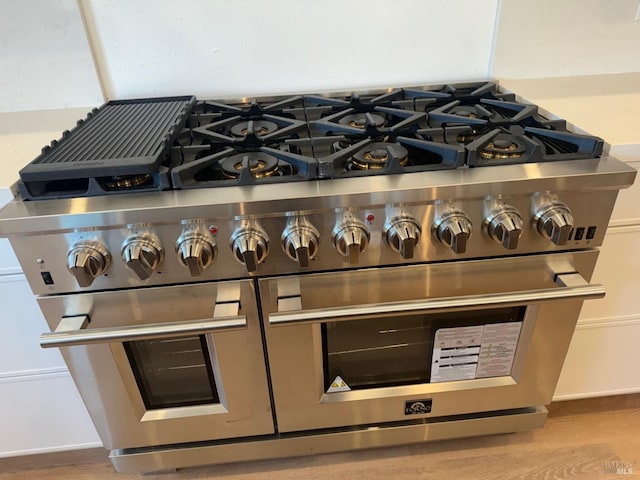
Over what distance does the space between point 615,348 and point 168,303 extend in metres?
1.09

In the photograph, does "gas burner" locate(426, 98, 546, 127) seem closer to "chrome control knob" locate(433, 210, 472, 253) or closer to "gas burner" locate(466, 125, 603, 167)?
"gas burner" locate(466, 125, 603, 167)

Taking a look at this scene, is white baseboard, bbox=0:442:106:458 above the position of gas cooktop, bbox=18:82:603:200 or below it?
below

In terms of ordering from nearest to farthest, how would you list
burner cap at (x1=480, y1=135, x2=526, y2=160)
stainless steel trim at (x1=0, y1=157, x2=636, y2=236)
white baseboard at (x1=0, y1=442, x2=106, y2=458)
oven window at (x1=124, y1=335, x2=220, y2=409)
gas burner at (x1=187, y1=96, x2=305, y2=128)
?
stainless steel trim at (x1=0, y1=157, x2=636, y2=236) → burner cap at (x1=480, y1=135, x2=526, y2=160) → oven window at (x1=124, y1=335, x2=220, y2=409) → gas burner at (x1=187, y1=96, x2=305, y2=128) → white baseboard at (x1=0, y1=442, x2=106, y2=458)

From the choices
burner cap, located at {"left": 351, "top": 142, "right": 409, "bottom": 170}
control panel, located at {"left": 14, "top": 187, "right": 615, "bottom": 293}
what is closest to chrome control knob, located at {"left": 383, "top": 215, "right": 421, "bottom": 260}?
control panel, located at {"left": 14, "top": 187, "right": 615, "bottom": 293}

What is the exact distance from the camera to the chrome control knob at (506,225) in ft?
2.61

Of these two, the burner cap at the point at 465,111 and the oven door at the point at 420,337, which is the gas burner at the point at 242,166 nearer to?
the oven door at the point at 420,337

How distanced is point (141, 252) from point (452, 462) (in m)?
1.01

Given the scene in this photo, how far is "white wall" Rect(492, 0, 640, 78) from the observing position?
122cm

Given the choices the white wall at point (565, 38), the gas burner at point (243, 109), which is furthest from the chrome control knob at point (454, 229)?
the white wall at point (565, 38)

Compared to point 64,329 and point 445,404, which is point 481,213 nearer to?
point 445,404

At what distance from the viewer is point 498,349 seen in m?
1.04

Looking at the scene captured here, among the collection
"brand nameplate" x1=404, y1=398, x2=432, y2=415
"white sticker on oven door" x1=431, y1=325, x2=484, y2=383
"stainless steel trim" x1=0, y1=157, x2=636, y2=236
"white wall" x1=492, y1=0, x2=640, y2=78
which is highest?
"white wall" x1=492, y1=0, x2=640, y2=78

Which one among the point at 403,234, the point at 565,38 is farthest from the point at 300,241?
the point at 565,38

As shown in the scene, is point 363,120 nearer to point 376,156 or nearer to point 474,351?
point 376,156
